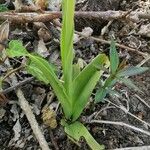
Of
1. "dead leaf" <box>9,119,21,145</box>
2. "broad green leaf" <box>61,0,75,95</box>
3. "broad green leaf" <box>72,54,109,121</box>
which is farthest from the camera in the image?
"dead leaf" <box>9,119,21,145</box>

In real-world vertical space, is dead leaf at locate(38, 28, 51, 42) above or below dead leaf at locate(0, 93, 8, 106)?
above

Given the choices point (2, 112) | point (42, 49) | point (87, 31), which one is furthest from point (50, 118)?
point (87, 31)

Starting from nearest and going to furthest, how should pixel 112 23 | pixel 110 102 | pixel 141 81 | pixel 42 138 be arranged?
1. pixel 42 138
2. pixel 110 102
3. pixel 141 81
4. pixel 112 23

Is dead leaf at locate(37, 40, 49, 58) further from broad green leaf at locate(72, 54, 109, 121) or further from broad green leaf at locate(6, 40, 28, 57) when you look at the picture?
broad green leaf at locate(72, 54, 109, 121)

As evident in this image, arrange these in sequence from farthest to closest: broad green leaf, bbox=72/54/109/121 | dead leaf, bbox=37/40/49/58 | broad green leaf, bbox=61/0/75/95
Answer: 1. dead leaf, bbox=37/40/49/58
2. broad green leaf, bbox=72/54/109/121
3. broad green leaf, bbox=61/0/75/95

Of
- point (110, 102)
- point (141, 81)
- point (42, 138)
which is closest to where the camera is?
point (42, 138)

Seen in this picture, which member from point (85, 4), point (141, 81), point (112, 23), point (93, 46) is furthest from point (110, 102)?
point (85, 4)

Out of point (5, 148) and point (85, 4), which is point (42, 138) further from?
point (85, 4)

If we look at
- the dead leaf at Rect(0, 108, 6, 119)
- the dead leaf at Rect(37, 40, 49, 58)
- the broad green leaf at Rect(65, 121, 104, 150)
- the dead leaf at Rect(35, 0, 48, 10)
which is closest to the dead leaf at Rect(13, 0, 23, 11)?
the dead leaf at Rect(35, 0, 48, 10)
